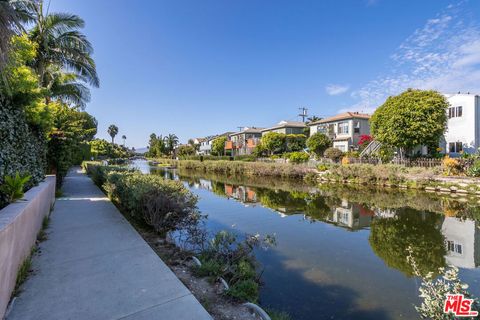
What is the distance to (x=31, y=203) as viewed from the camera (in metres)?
4.70

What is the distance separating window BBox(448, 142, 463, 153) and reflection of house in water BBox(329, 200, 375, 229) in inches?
737

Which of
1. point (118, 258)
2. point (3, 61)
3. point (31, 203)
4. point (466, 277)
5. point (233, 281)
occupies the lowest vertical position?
point (466, 277)

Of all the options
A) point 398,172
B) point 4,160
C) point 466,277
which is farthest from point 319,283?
point 398,172

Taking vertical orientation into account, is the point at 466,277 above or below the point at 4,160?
below

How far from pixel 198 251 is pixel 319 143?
98.7ft

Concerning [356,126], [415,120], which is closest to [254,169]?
[356,126]

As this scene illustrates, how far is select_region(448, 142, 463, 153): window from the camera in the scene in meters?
24.1

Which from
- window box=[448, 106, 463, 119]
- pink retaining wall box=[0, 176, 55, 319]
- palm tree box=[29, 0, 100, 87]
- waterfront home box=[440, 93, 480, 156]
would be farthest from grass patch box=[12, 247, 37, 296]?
window box=[448, 106, 463, 119]

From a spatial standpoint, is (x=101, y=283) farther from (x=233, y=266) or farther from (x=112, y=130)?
(x=112, y=130)

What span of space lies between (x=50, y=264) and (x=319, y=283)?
17.4 feet

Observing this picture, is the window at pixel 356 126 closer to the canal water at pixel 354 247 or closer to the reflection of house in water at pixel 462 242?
the canal water at pixel 354 247

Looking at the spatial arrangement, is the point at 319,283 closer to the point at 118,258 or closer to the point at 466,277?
the point at 466,277

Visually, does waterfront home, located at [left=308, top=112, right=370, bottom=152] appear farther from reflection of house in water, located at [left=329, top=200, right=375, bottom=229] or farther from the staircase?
reflection of house in water, located at [left=329, top=200, right=375, bottom=229]

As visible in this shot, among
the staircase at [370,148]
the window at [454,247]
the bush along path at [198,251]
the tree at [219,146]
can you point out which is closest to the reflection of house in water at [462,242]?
the window at [454,247]
